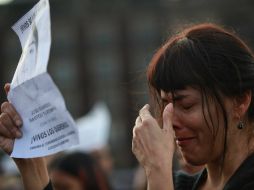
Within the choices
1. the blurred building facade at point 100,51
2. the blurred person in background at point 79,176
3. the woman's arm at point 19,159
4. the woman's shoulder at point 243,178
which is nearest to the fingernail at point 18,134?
the woman's arm at point 19,159

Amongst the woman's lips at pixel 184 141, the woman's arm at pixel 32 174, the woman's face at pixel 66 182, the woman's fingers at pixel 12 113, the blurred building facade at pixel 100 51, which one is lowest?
the blurred building facade at pixel 100 51

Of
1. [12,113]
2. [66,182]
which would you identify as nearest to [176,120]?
[12,113]

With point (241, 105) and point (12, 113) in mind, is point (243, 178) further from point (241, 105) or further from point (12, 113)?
point (12, 113)

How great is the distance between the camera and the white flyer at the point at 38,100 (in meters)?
2.40

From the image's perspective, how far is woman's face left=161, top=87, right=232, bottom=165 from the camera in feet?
7.68

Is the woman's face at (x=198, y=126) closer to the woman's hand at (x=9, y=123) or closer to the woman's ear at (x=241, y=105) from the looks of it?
the woman's ear at (x=241, y=105)

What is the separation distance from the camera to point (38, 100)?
245cm

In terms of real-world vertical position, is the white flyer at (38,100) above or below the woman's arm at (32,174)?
above

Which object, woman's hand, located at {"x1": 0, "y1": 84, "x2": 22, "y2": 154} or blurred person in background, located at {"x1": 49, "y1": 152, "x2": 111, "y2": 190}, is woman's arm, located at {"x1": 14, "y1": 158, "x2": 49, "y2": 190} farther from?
blurred person in background, located at {"x1": 49, "y1": 152, "x2": 111, "y2": 190}

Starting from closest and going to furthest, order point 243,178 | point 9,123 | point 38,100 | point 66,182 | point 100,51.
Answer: point 243,178
point 38,100
point 9,123
point 66,182
point 100,51

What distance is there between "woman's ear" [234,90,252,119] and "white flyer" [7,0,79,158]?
45 cm

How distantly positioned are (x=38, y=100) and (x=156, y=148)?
375 mm

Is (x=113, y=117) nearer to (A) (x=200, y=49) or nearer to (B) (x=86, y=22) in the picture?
(B) (x=86, y=22)

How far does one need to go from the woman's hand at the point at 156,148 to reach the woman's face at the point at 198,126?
0.14 feet
